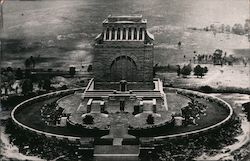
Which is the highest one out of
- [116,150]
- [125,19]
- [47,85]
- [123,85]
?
[125,19]

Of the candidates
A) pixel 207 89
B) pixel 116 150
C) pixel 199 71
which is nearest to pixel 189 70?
pixel 199 71

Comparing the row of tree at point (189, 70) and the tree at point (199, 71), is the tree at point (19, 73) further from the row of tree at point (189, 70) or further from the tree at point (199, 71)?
the tree at point (199, 71)

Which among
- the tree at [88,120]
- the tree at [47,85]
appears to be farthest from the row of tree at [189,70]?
the tree at [88,120]

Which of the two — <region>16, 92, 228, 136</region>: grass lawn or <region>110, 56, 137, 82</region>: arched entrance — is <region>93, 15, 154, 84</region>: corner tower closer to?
<region>110, 56, 137, 82</region>: arched entrance

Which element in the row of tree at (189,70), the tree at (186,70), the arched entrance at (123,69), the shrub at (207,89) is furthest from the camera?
the tree at (186,70)

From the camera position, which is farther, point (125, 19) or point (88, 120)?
point (125, 19)

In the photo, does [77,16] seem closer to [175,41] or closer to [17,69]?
[17,69]

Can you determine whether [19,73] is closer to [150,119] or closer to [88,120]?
[88,120]

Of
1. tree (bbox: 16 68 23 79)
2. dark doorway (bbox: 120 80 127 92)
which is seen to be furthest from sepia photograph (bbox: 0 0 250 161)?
tree (bbox: 16 68 23 79)
